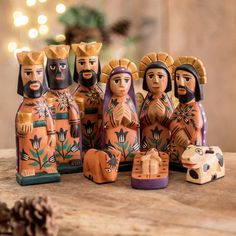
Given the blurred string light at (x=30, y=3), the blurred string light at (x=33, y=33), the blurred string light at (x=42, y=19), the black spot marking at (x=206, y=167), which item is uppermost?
the blurred string light at (x=30, y=3)

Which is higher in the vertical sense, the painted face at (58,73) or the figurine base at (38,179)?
the painted face at (58,73)

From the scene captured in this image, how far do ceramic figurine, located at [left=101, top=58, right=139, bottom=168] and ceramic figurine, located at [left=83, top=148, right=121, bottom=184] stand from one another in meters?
0.08

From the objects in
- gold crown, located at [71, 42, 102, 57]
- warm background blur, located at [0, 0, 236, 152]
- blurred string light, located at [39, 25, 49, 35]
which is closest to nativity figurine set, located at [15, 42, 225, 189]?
gold crown, located at [71, 42, 102, 57]

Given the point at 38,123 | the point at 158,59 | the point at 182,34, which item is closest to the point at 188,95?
the point at 158,59

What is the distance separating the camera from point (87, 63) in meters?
1.31

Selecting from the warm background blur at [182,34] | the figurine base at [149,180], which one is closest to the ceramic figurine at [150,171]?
the figurine base at [149,180]

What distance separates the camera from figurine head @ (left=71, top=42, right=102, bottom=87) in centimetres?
130

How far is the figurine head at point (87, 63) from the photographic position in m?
1.30

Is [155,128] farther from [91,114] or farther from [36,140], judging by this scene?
[36,140]

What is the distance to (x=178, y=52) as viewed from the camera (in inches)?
84.5

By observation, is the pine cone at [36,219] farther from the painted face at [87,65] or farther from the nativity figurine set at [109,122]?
the painted face at [87,65]

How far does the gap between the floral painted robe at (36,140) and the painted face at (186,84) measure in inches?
11.7

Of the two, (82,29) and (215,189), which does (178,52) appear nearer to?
(82,29)

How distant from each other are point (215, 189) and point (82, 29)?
3.76 feet
